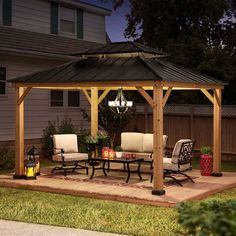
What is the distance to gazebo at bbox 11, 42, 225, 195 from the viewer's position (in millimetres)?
A: 11625

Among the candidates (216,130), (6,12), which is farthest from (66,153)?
(6,12)

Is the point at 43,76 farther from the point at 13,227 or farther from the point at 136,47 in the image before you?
the point at 13,227

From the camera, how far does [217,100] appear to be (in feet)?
48.1

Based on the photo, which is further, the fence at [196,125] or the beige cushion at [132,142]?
the fence at [196,125]

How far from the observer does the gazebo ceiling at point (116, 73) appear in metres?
12.2

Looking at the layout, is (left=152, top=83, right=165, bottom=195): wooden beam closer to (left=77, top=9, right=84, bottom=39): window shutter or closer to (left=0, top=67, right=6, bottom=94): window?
(left=0, top=67, right=6, bottom=94): window

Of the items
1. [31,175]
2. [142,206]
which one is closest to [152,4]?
[31,175]

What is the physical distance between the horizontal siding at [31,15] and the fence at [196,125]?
528 centimetres

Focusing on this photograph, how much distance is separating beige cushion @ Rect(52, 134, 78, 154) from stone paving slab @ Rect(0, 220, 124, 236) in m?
6.21

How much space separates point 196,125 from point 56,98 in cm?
559

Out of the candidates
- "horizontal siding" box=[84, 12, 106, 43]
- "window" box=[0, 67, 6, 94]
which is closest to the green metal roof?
"window" box=[0, 67, 6, 94]

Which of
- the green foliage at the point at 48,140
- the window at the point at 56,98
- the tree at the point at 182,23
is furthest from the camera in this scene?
the tree at the point at 182,23

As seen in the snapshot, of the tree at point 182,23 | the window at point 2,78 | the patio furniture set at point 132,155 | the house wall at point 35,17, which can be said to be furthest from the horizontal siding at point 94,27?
the patio furniture set at point 132,155

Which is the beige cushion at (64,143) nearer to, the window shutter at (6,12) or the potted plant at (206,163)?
the potted plant at (206,163)
